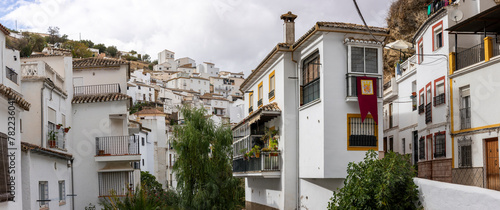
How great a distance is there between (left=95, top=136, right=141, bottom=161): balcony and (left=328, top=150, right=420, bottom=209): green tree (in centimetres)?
1541

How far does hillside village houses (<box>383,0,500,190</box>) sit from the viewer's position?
22.8m

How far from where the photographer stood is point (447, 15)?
84.8 feet

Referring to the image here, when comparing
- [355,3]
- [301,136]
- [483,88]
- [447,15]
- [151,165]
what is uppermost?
[447,15]

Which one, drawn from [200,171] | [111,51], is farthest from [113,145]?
[111,51]

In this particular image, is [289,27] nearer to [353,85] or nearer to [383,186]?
[353,85]

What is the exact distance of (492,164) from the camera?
2248 cm

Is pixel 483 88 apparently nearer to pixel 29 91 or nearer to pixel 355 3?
pixel 355 3

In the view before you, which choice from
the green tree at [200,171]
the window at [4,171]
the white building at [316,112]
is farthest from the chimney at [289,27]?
the window at [4,171]

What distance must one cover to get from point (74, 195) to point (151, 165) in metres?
37.8

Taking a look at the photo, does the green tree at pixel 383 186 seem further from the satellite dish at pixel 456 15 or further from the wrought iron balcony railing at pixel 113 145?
the wrought iron balcony railing at pixel 113 145

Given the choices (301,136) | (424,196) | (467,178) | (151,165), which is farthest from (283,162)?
(151,165)

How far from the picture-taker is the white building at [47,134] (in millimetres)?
20484

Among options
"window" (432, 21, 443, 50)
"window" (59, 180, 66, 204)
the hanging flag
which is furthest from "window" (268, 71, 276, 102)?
"window" (59, 180, 66, 204)

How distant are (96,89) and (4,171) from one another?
585 inches
